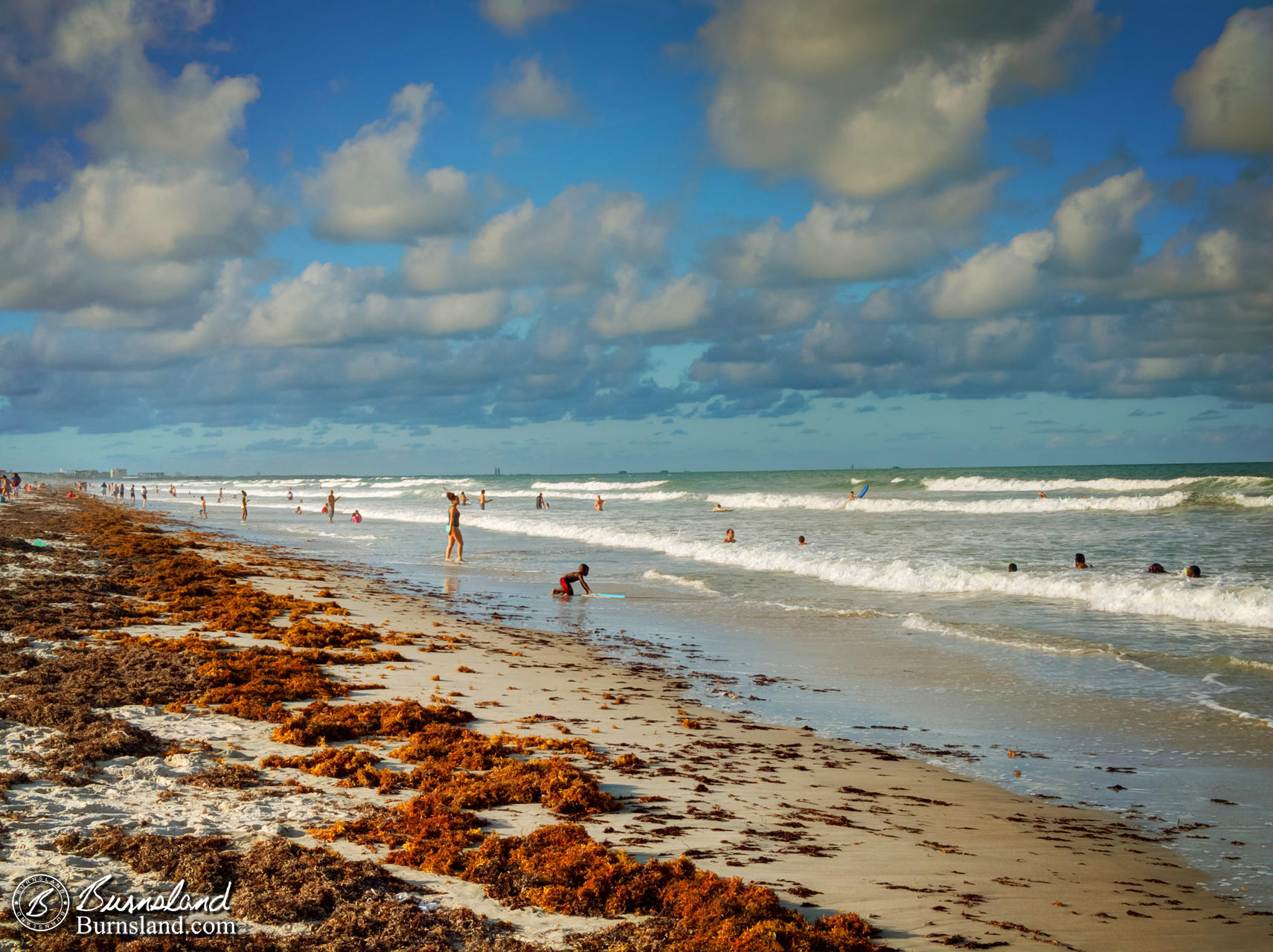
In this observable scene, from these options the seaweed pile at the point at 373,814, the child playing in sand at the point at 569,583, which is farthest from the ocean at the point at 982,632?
the seaweed pile at the point at 373,814

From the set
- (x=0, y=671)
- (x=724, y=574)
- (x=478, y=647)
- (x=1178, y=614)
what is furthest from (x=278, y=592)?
(x=1178, y=614)

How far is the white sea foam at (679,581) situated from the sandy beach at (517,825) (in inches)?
376

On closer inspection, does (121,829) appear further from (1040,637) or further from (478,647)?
(1040,637)

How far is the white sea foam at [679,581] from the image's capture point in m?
19.4

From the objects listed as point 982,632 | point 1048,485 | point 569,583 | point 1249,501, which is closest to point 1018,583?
point 982,632

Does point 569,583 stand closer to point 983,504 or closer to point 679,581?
point 679,581

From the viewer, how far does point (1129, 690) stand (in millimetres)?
9938

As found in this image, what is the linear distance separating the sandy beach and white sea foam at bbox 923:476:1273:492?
56.1 m

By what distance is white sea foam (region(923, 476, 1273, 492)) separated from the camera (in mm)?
57269

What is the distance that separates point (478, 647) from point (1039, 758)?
8.09 m

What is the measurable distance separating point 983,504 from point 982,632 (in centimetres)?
3726

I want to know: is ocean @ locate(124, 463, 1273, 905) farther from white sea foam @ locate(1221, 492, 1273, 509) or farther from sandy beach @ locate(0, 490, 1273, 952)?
white sea foam @ locate(1221, 492, 1273, 509)

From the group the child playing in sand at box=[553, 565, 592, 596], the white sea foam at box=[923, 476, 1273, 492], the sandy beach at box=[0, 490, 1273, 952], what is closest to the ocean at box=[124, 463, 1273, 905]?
the child playing in sand at box=[553, 565, 592, 596]

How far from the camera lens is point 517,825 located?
546 centimetres
